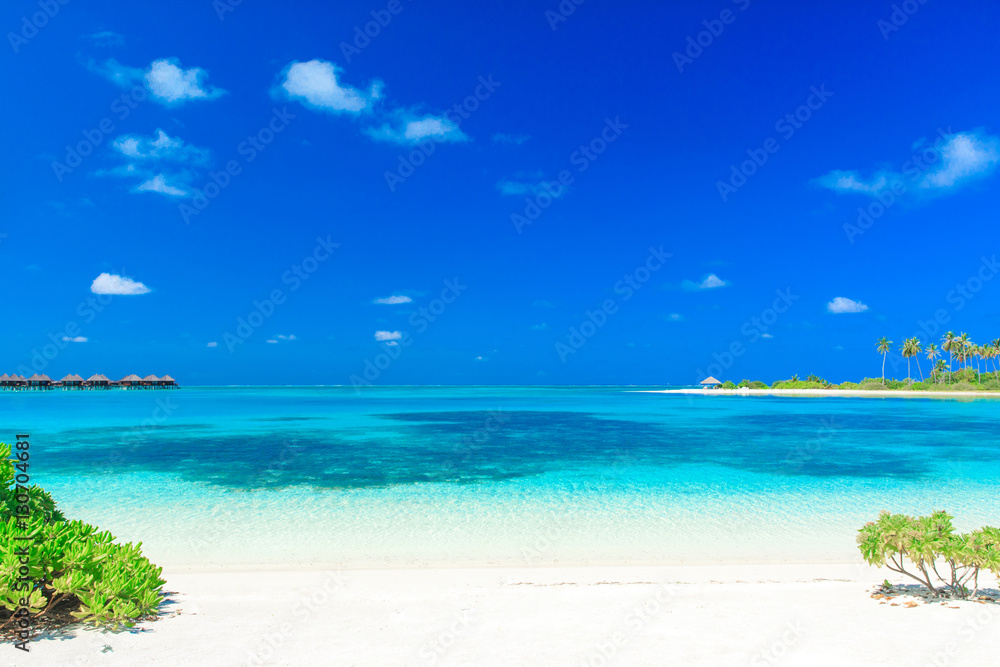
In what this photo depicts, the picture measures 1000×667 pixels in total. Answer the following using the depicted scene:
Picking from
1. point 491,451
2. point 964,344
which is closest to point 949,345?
point 964,344

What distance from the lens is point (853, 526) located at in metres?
11.5

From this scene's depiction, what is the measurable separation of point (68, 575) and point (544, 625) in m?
4.93

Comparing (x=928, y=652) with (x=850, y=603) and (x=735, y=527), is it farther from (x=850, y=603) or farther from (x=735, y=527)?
(x=735, y=527)

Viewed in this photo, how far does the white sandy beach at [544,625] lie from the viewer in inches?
199

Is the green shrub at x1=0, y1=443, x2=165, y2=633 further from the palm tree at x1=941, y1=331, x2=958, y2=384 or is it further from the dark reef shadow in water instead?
the palm tree at x1=941, y1=331, x2=958, y2=384

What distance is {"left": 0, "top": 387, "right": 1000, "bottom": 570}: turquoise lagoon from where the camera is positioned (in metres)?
10.1

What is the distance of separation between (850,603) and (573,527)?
5.75 meters

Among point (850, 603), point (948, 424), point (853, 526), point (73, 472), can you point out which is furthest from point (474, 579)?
point (948, 424)

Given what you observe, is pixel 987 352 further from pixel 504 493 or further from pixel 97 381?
pixel 97 381

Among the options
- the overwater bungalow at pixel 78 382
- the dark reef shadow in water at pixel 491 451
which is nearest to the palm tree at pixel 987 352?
the dark reef shadow in water at pixel 491 451

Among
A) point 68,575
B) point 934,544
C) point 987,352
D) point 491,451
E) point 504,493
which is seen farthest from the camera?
point 987,352

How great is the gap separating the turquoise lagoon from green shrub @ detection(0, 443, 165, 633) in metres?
3.57

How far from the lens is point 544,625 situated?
5930 millimetres

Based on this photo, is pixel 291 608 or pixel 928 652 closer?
pixel 928 652
